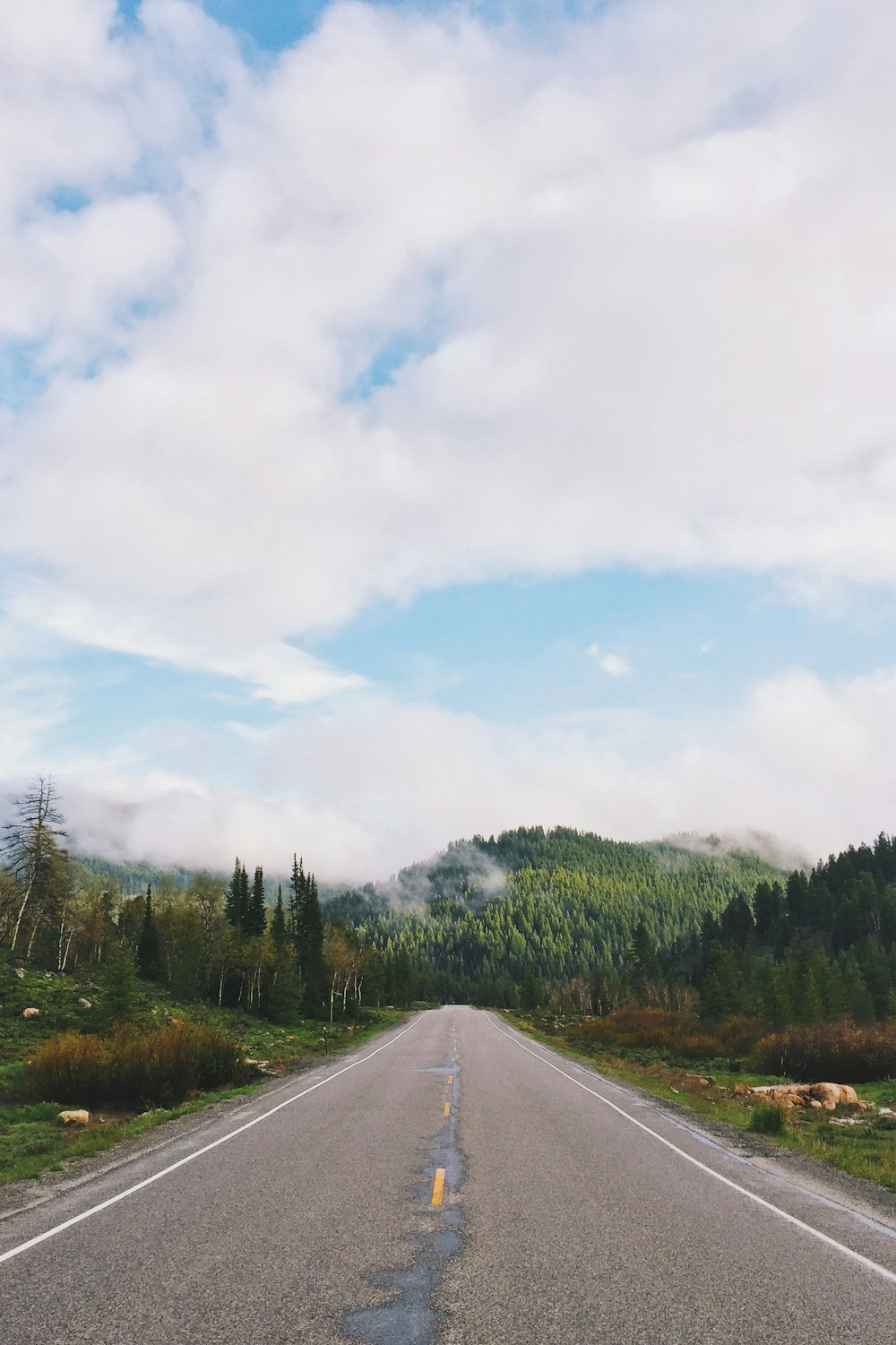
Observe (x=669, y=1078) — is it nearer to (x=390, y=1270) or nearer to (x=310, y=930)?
(x=390, y=1270)

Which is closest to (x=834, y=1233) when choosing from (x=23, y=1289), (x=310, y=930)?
(x=23, y=1289)

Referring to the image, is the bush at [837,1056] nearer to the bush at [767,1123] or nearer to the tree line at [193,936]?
the bush at [767,1123]

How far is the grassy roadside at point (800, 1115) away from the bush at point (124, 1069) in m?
15.1

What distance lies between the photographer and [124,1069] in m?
20.2

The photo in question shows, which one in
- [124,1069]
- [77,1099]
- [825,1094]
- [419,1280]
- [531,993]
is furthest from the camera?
[531,993]

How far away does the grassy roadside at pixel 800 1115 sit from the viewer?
1518 cm

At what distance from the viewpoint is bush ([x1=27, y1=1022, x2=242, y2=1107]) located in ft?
63.7

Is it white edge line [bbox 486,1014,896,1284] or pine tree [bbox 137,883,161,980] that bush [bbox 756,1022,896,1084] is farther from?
pine tree [bbox 137,883,161,980]

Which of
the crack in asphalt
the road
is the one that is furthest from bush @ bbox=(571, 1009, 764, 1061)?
the crack in asphalt

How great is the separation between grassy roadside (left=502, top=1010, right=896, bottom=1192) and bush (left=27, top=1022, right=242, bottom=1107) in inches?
594

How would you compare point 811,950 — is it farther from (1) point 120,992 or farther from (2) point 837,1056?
(1) point 120,992

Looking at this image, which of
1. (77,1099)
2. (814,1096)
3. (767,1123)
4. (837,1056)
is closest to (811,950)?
(837,1056)

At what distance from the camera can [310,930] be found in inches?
3157

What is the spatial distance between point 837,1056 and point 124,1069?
3090 cm
